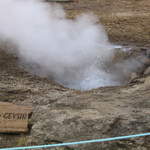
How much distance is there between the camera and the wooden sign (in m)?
2.75

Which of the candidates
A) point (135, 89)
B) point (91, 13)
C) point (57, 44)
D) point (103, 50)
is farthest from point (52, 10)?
point (135, 89)

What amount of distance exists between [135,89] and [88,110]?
0.93 m

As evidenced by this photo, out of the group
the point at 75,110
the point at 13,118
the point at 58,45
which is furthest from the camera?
the point at 58,45

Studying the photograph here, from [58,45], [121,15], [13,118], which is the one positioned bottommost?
[13,118]

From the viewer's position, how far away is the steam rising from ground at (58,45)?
4.61 metres

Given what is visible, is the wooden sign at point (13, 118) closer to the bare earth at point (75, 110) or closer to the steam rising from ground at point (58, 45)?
the bare earth at point (75, 110)

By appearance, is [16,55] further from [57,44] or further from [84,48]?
[84,48]

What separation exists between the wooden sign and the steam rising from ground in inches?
64.0

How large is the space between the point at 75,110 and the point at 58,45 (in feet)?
8.04

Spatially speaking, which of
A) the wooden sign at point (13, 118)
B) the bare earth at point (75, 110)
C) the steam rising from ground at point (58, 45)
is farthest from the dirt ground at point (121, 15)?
the wooden sign at point (13, 118)

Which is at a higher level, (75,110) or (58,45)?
(58,45)

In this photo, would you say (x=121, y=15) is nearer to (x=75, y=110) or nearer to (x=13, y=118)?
(x=75, y=110)

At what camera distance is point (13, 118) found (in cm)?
283

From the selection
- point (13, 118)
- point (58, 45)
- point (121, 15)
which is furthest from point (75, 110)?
point (121, 15)
